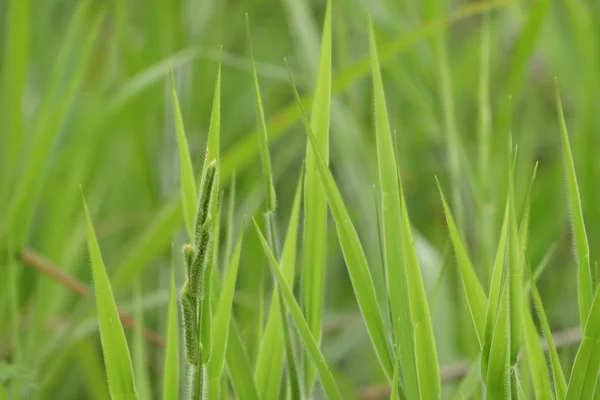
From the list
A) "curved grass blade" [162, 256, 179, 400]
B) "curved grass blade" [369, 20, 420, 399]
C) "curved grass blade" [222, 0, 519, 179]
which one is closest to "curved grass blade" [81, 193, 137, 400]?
"curved grass blade" [162, 256, 179, 400]

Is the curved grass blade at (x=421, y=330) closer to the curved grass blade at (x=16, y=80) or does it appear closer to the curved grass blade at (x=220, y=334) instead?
the curved grass blade at (x=220, y=334)

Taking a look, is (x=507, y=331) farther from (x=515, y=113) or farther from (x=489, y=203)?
(x=515, y=113)

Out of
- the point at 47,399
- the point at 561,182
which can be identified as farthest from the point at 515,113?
the point at 47,399

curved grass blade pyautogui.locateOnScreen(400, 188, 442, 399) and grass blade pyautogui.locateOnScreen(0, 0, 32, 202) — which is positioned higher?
grass blade pyautogui.locateOnScreen(0, 0, 32, 202)

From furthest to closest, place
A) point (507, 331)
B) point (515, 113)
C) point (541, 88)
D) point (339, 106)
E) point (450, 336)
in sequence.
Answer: point (541, 88) → point (515, 113) → point (339, 106) → point (450, 336) → point (507, 331)

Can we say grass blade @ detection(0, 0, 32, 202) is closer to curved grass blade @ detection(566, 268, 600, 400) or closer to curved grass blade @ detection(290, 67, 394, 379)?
curved grass blade @ detection(290, 67, 394, 379)

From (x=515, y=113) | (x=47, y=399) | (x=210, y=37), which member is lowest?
(x=47, y=399)

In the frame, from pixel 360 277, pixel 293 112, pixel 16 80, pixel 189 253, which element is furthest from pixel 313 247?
pixel 16 80
